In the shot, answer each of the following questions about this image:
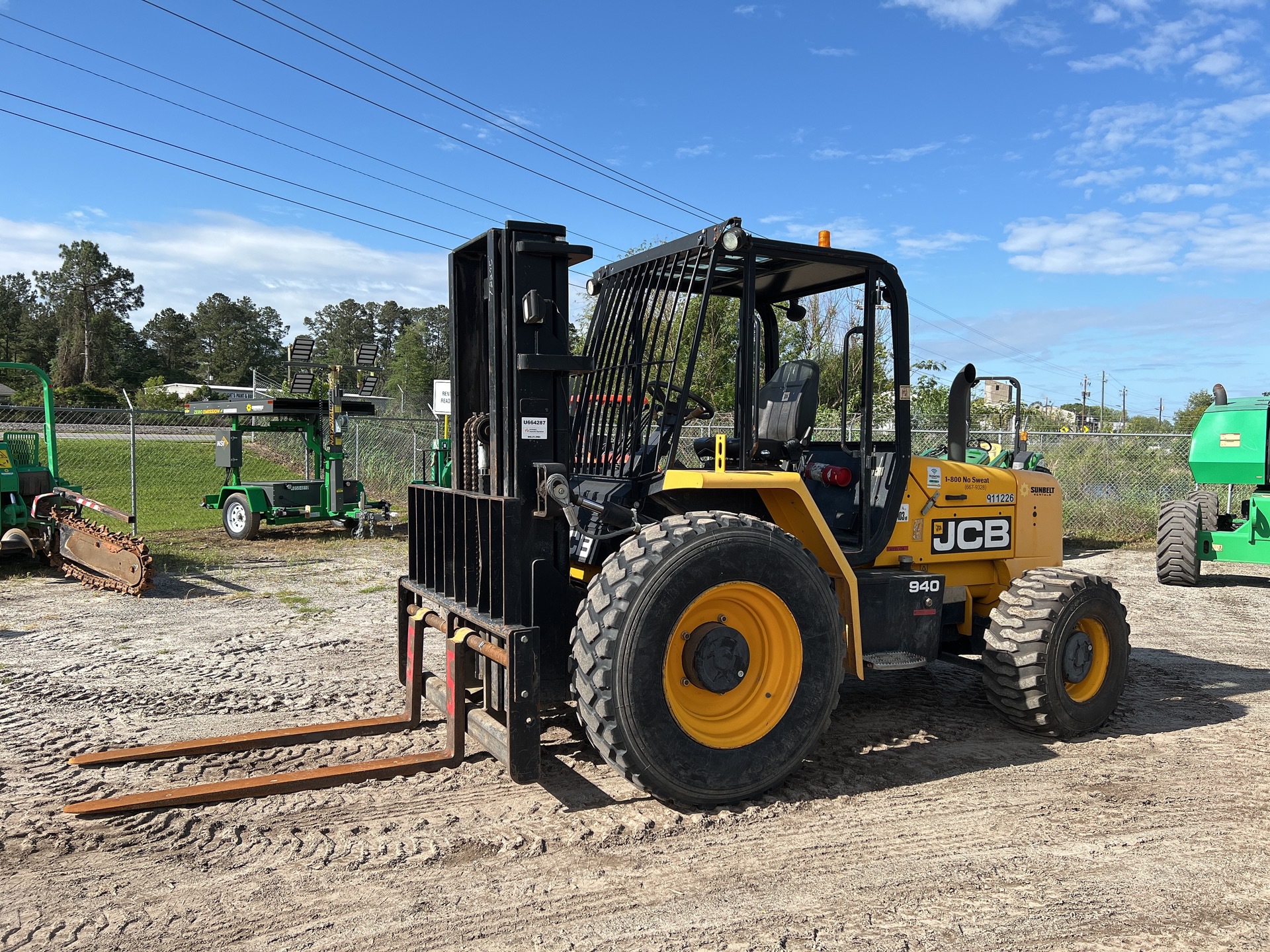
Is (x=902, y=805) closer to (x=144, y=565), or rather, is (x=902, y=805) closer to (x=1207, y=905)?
(x=1207, y=905)

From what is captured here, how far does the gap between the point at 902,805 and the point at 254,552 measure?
421 inches

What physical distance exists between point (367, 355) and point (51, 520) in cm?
686

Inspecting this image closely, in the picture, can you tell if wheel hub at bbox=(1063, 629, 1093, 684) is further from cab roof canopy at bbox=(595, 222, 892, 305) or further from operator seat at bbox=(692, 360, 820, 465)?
cab roof canopy at bbox=(595, 222, 892, 305)

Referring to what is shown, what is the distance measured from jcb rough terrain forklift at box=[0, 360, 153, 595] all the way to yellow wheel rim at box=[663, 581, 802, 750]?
7357 mm

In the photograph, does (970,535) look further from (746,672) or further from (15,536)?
(15,536)

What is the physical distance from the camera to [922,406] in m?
21.3

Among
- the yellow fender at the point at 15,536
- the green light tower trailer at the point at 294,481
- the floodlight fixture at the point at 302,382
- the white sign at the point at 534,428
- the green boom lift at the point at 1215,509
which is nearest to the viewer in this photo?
the white sign at the point at 534,428

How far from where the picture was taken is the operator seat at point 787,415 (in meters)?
4.75

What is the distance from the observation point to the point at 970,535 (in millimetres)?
5719

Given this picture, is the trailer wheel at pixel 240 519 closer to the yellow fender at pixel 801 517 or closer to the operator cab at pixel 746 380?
the operator cab at pixel 746 380

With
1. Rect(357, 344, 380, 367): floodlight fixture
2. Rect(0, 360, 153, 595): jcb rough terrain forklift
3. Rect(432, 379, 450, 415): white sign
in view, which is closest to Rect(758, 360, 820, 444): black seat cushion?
Rect(0, 360, 153, 595): jcb rough terrain forklift

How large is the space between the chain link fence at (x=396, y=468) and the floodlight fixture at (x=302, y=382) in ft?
4.28

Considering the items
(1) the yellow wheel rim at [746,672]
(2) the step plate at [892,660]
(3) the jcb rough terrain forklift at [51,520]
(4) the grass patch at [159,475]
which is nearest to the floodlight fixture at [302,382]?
(4) the grass patch at [159,475]

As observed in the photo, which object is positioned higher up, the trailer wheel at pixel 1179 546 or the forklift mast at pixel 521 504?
the forklift mast at pixel 521 504
